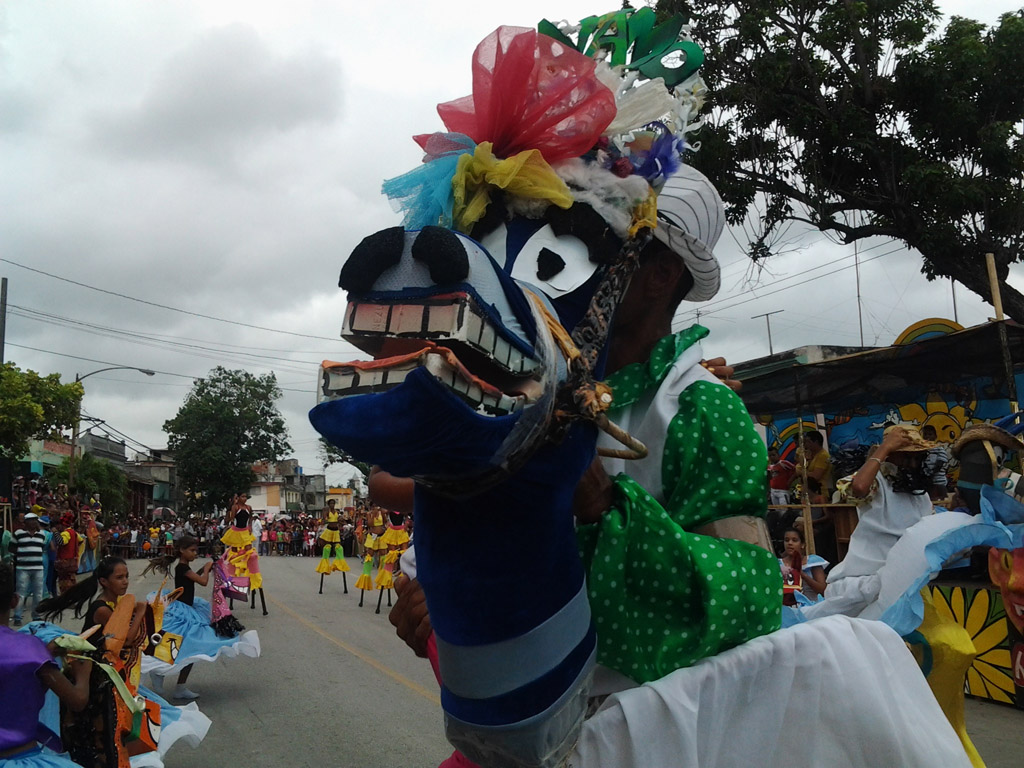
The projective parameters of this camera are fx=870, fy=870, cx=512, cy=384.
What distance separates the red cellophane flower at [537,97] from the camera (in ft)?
4.79

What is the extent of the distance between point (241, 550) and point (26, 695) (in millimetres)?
9413

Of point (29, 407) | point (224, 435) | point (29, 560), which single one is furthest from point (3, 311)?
point (224, 435)

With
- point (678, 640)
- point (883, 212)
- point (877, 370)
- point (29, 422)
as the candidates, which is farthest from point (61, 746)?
A: point (29, 422)

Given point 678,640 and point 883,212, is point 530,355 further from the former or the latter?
point 883,212

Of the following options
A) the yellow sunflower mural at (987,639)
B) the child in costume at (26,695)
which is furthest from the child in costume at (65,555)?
the yellow sunflower mural at (987,639)

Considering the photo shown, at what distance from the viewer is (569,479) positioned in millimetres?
1312

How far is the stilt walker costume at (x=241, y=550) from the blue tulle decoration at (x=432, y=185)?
11.8 m

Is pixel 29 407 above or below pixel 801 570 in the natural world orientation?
above

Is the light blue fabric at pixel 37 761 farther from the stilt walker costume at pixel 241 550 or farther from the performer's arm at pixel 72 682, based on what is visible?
the stilt walker costume at pixel 241 550

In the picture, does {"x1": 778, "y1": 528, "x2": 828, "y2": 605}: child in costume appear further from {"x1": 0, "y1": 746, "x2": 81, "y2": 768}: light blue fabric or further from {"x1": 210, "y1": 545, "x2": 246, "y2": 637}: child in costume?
{"x1": 210, "y1": 545, "x2": 246, "y2": 637}: child in costume

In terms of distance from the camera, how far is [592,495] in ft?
4.79

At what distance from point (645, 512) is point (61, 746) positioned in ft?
13.2

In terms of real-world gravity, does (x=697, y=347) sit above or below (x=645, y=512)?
above

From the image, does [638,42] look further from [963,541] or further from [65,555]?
[65,555]
